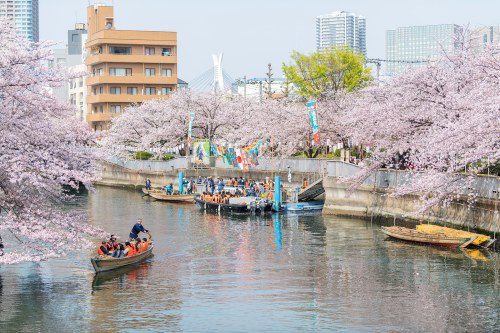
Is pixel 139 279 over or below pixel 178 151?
below

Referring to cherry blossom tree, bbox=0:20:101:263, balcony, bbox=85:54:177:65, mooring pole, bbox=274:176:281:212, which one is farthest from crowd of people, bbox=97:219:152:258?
balcony, bbox=85:54:177:65

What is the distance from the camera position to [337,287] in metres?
37.4

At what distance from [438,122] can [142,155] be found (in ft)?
214

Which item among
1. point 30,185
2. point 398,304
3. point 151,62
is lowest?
point 398,304

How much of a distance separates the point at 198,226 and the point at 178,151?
145ft

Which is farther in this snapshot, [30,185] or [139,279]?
[139,279]

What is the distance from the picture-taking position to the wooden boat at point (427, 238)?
46.4 m

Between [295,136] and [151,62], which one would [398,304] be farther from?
[151,62]

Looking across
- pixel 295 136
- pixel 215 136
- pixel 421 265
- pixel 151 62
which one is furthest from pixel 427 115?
pixel 151 62

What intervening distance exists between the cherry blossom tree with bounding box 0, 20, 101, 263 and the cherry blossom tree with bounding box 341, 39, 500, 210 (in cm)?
1781

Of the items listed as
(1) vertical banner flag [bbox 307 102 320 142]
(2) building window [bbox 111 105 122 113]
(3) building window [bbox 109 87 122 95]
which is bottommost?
(1) vertical banner flag [bbox 307 102 320 142]

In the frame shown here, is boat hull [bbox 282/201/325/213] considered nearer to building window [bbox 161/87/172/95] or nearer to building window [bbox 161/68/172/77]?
building window [bbox 161/87/172/95]

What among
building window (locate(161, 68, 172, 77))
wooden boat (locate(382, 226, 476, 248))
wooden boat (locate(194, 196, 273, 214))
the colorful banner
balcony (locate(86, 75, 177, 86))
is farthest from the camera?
building window (locate(161, 68, 172, 77))

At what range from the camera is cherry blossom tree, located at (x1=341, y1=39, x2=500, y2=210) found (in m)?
40.2
